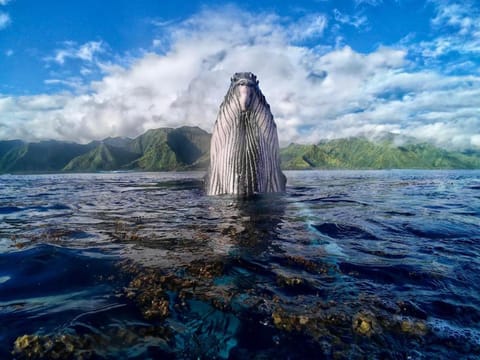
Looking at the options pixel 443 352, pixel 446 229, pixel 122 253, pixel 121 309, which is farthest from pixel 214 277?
pixel 446 229

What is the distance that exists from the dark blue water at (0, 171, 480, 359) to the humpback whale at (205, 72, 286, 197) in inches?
108

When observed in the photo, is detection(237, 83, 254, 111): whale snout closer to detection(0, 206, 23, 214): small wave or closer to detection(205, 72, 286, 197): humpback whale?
detection(205, 72, 286, 197): humpback whale

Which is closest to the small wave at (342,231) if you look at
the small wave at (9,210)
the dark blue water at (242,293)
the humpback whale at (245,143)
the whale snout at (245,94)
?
the dark blue water at (242,293)

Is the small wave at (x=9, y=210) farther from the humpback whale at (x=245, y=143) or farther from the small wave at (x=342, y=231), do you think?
the small wave at (x=342, y=231)

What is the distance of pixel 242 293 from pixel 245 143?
500 centimetres

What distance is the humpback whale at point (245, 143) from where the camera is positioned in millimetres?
6547

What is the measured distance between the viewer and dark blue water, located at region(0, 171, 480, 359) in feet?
6.01

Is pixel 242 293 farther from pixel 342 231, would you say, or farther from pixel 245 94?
pixel 245 94

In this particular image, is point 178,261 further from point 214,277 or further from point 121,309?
point 121,309

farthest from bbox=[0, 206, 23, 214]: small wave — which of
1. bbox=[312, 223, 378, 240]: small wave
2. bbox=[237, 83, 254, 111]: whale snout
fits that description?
bbox=[312, 223, 378, 240]: small wave

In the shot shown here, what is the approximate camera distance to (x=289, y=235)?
14.9ft

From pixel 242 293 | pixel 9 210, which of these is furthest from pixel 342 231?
pixel 9 210

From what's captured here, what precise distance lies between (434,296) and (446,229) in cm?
304

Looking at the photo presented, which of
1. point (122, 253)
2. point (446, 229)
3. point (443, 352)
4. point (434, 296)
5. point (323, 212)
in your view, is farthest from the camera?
point (323, 212)
